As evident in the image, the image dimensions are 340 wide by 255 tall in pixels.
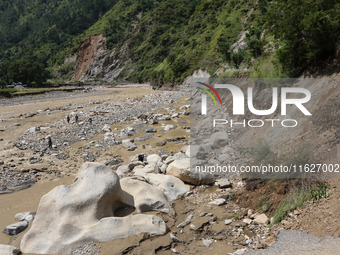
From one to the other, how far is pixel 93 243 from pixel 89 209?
3.16ft

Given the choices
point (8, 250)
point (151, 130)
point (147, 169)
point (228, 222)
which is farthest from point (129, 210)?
point (151, 130)

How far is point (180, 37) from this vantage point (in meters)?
97.0

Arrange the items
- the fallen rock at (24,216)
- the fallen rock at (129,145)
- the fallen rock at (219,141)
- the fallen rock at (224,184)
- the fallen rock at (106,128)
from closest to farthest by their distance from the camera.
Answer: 1. the fallen rock at (24,216)
2. the fallen rock at (224,184)
3. the fallen rock at (219,141)
4. the fallen rock at (129,145)
5. the fallen rock at (106,128)

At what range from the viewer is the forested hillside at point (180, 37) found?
1138cm

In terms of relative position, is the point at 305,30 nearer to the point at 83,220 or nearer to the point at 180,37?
the point at 83,220

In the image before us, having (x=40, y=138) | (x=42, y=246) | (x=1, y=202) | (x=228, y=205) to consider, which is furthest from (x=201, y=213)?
(x=40, y=138)

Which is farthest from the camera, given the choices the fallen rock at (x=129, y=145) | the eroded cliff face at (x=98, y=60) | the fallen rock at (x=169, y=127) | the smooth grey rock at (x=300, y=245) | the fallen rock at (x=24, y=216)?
the eroded cliff face at (x=98, y=60)

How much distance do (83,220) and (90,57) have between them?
134 m

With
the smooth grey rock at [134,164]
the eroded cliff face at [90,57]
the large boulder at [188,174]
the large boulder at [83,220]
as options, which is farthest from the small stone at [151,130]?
the eroded cliff face at [90,57]

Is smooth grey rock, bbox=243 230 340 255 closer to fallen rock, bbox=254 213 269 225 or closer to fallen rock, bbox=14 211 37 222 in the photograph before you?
fallen rock, bbox=254 213 269 225

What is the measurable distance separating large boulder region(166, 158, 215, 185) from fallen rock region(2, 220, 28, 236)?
209 inches

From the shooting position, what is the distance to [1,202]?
1021cm

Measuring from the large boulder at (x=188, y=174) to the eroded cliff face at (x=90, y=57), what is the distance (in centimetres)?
12247

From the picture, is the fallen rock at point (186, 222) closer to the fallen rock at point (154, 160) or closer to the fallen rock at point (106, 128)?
the fallen rock at point (154, 160)
